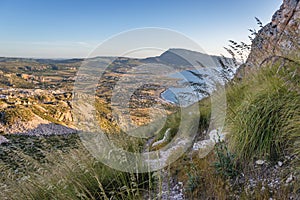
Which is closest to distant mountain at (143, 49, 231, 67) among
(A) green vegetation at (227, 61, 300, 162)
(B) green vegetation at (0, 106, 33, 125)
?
(A) green vegetation at (227, 61, 300, 162)

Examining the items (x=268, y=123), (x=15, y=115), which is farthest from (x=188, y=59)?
(x=15, y=115)

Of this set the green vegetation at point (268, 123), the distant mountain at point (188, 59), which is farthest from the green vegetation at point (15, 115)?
the green vegetation at point (268, 123)

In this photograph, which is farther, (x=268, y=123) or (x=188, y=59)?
(x=188, y=59)

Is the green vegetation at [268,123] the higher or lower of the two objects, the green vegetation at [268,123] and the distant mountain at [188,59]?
the lower

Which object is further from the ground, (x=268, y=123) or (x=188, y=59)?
(x=188, y=59)

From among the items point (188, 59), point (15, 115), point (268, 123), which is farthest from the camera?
point (15, 115)

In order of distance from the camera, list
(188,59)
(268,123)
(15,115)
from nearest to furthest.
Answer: (268,123) < (188,59) < (15,115)

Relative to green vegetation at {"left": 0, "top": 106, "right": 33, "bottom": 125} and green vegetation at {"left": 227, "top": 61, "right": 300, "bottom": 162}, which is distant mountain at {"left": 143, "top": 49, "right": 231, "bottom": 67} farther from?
green vegetation at {"left": 0, "top": 106, "right": 33, "bottom": 125}

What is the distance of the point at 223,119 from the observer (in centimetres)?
398

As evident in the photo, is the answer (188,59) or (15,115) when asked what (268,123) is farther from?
(15,115)

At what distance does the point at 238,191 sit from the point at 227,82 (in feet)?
9.05

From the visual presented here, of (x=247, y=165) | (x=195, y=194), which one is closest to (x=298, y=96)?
(x=247, y=165)

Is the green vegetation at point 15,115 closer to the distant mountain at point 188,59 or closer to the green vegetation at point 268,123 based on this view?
the distant mountain at point 188,59

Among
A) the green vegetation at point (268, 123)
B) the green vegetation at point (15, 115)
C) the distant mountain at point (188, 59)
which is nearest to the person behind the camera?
the green vegetation at point (268, 123)
